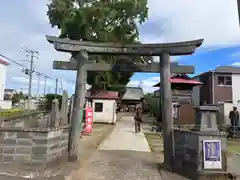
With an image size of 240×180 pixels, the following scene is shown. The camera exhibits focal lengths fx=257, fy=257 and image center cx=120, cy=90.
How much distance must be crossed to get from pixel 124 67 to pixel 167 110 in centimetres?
175

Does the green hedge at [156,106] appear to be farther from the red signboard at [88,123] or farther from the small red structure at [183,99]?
the red signboard at [88,123]

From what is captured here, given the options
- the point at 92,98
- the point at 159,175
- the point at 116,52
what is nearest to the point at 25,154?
the point at 159,175

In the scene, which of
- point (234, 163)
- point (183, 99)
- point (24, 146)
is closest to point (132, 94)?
point (183, 99)

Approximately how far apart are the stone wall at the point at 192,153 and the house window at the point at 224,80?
23155 millimetres

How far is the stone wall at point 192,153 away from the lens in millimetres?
5571

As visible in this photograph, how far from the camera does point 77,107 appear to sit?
7273mm

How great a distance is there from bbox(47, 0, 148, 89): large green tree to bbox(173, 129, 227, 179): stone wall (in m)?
17.7

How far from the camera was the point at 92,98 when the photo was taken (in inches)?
1004

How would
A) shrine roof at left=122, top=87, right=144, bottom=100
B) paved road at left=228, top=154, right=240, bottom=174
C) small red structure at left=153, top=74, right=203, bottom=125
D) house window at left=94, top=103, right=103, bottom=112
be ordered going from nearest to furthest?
paved road at left=228, top=154, right=240, bottom=174
small red structure at left=153, top=74, right=203, bottom=125
house window at left=94, top=103, right=103, bottom=112
shrine roof at left=122, top=87, right=144, bottom=100

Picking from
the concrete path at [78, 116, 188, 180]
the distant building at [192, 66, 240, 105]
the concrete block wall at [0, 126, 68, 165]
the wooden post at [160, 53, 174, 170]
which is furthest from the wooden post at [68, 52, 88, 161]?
the distant building at [192, 66, 240, 105]

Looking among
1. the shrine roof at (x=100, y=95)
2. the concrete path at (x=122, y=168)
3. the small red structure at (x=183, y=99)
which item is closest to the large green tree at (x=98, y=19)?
the shrine roof at (x=100, y=95)

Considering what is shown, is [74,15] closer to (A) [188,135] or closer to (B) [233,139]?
A: (B) [233,139]

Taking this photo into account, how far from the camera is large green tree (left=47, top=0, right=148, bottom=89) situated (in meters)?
24.1

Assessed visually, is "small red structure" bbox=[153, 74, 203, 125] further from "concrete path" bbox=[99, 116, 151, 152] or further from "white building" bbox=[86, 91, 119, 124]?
"white building" bbox=[86, 91, 119, 124]
